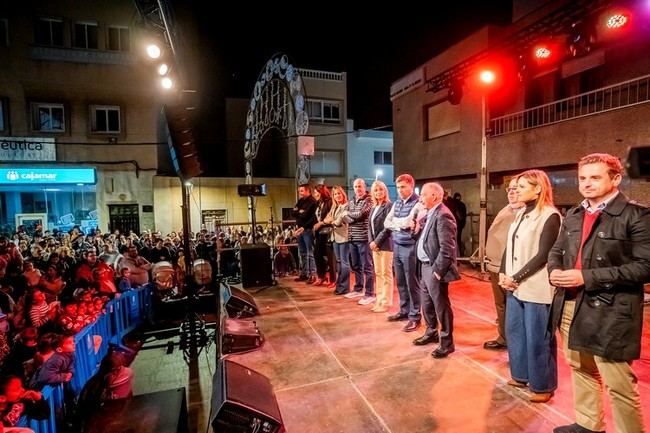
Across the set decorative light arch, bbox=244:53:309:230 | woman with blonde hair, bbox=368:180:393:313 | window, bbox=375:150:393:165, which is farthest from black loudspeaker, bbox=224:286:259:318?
window, bbox=375:150:393:165

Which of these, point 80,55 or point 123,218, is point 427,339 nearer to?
point 123,218

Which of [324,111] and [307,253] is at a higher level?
[324,111]

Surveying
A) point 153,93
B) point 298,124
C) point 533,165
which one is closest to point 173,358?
point 298,124

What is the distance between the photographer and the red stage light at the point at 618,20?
5.73m

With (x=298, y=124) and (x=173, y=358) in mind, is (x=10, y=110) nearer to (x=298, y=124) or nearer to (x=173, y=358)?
(x=298, y=124)

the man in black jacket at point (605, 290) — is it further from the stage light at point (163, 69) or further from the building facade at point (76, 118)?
the building facade at point (76, 118)

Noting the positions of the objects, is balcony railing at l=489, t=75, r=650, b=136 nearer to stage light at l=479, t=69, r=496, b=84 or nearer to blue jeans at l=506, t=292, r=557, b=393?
stage light at l=479, t=69, r=496, b=84

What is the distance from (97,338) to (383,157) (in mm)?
21216

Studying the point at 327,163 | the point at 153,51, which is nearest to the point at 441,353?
the point at 153,51

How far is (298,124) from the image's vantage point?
10.7 m

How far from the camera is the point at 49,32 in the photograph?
15.1 m

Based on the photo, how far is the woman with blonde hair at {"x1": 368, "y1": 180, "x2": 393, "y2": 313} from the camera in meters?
5.11

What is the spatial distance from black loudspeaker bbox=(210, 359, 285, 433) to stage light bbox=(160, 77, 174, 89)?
5410 millimetres

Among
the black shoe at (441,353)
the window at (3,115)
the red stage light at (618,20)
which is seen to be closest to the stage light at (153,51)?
the black shoe at (441,353)
